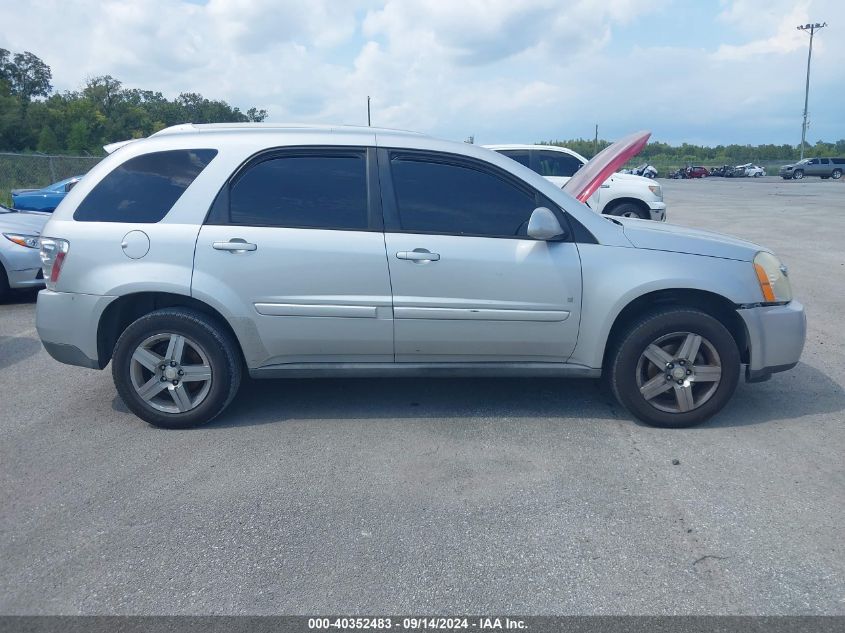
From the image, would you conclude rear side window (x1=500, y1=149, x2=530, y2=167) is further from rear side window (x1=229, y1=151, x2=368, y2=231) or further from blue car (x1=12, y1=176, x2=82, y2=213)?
rear side window (x1=229, y1=151, x2=368, y2=231)

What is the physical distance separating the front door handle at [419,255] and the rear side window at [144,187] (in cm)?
139

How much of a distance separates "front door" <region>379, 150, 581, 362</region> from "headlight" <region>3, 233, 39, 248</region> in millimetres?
6181

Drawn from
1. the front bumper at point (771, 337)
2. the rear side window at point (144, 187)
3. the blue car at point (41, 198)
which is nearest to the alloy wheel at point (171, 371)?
the rear side window at point (144, 187)

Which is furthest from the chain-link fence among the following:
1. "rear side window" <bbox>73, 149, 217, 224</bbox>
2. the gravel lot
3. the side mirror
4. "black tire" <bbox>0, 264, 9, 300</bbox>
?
the side mirror

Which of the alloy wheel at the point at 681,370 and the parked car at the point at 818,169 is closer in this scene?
the alloy wheel at the point at 681,370

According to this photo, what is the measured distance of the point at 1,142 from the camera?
3697 cm

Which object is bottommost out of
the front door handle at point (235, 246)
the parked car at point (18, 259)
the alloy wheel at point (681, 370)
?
the alloy wheel at point (681, 370)

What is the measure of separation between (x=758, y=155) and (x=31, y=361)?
10629cm

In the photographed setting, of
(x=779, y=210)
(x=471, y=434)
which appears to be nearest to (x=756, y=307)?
(x=471, y=434)

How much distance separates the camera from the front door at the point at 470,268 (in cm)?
461

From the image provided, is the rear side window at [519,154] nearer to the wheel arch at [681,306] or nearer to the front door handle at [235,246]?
the wheel arch at [681,306]

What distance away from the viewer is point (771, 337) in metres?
4.74

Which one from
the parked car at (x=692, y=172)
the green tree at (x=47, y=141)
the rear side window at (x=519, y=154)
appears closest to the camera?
the rear side window at (x=519, y=154)

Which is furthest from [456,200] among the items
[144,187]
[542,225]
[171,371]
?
[171,371]
